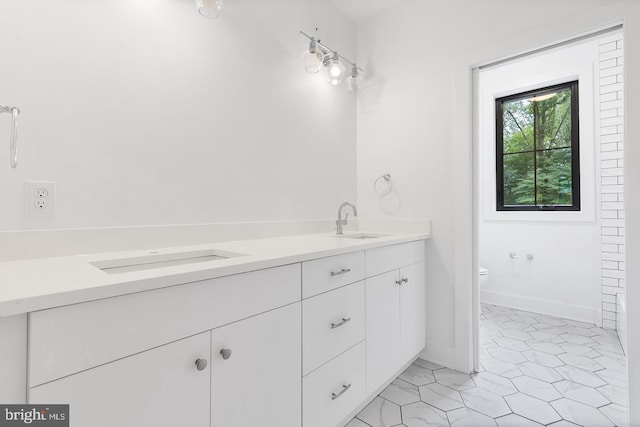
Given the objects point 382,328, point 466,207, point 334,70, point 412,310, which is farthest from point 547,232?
point 334,70

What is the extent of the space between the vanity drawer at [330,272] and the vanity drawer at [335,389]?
1.02 feet

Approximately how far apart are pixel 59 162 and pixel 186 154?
47cm

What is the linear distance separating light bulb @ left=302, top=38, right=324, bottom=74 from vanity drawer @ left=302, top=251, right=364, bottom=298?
4.03ft

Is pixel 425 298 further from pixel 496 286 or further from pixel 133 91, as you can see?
pixel 133 91

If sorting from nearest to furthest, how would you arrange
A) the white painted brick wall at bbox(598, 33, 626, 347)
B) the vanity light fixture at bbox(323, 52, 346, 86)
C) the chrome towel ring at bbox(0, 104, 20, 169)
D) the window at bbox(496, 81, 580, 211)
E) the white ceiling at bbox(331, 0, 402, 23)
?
the chrome towel ring at bbox(0, 104, 20, 169) < the vanity light fixture at bbox(323, 52, 346, 86) < the white ceiling at bbox(331, 0, 402, 23) < the white painted brick wall at bbox(598, 33, 626, 347) < the window at bbox(496, 81, 580, 211)

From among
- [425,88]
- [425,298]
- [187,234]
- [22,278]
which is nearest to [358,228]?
[425,298]

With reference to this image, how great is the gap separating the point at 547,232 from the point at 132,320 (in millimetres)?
3404

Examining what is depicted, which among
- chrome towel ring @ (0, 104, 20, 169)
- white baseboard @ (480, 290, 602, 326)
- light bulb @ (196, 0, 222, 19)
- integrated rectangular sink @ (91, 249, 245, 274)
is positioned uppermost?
light bulb @ (196, 0, 222, 19)


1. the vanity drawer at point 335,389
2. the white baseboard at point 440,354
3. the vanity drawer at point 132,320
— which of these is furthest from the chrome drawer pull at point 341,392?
the white baseboard at point 440,354

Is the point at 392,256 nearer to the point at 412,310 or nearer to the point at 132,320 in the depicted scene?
the point at 412,310

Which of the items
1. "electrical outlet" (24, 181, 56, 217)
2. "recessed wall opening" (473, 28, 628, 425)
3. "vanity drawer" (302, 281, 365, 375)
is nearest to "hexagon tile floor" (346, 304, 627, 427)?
"recessed wall opening" (473, 28, 628, 425)

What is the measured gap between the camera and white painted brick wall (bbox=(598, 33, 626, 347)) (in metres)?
2.50

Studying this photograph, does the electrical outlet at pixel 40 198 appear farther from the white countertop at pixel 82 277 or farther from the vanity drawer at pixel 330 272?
the vanity drawer at pixel 330 272

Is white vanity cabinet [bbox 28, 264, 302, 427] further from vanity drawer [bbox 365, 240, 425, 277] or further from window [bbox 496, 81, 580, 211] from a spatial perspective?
window [bbox 496, 81, 580, 211]
